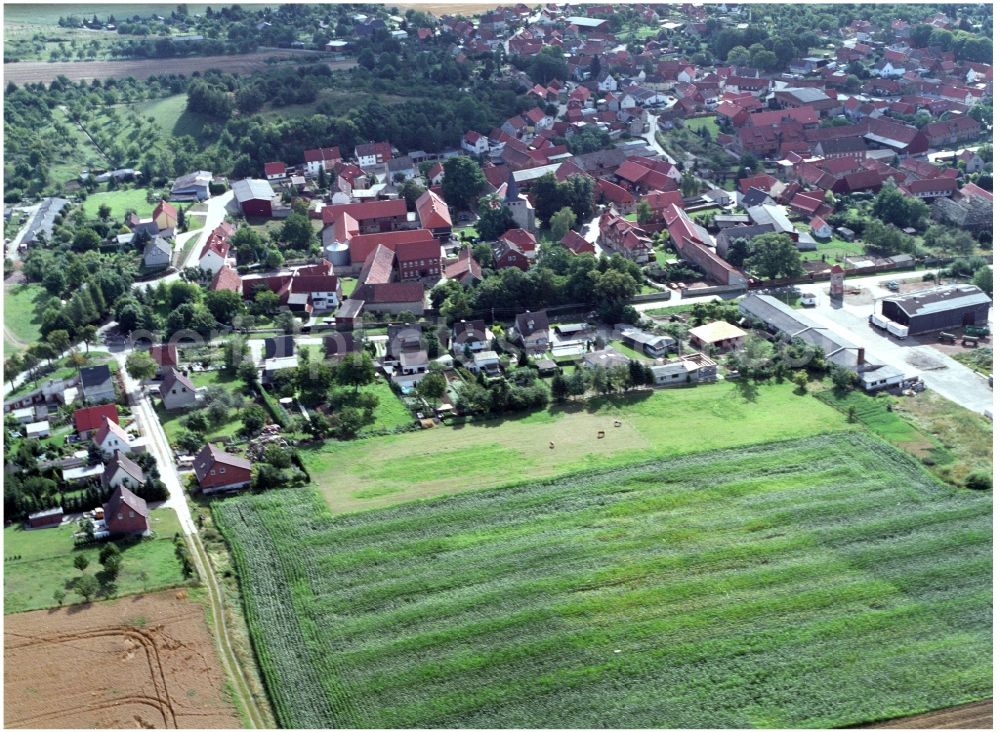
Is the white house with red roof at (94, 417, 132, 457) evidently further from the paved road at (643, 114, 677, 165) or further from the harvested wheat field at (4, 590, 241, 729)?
the paved road at (643, 114, 677, 165)

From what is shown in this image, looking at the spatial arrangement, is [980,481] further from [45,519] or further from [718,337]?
[45,519]

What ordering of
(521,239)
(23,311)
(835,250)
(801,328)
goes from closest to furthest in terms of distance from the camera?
(801,328)
(23,311)
(521,239)
(835,250)

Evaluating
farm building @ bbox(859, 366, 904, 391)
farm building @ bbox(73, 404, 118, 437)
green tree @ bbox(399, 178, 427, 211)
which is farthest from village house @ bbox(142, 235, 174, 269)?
farm building @ bbox(859, 366, 904, 391)

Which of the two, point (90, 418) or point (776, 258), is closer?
point (90, 418)

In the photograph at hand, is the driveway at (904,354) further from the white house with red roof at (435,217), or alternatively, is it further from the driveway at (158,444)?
the driveway at (158,444)

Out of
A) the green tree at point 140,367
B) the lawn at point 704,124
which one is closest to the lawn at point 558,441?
the green tree at point 140,367

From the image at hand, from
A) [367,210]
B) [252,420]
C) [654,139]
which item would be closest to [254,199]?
[367,210]

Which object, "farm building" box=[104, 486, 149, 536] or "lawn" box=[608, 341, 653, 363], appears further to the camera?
"lawn" box=[608, 341, 653, 363]
